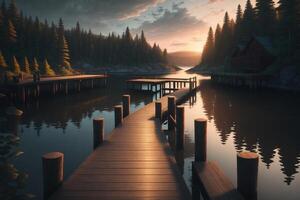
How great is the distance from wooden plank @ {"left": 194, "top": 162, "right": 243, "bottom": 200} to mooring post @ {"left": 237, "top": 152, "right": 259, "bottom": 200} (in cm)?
23

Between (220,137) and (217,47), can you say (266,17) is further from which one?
(220,137)

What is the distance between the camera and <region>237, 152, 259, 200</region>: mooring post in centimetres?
493

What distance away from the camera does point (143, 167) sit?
7.48 metres

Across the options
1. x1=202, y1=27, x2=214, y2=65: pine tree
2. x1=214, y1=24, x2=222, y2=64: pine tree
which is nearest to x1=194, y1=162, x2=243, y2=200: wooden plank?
x1=214, y1=24, x2=222, y2=64: pine tree

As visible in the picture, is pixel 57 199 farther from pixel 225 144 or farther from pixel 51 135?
pixel 51 135

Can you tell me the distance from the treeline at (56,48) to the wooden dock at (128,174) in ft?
160

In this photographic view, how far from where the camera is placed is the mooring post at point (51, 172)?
543cm

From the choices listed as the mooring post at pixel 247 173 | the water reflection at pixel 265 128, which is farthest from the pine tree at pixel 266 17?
the mooring post at pixel 247 173

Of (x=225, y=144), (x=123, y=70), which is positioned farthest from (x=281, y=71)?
(x=123, y=70)

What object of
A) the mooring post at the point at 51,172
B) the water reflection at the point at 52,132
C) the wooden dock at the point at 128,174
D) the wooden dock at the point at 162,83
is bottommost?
the water reflection at the point at 52,132

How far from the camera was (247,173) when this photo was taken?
500cm

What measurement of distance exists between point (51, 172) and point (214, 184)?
3563 mm

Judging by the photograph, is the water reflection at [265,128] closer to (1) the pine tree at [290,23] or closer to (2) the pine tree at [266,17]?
(1) the pine tree at [290,23]

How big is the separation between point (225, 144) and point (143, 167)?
8.11m
